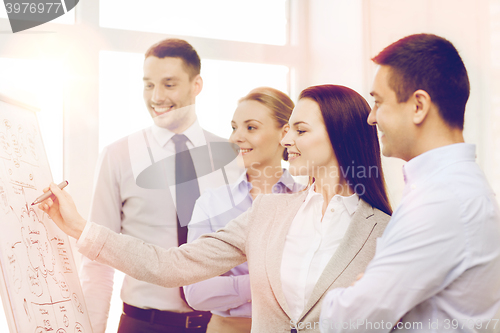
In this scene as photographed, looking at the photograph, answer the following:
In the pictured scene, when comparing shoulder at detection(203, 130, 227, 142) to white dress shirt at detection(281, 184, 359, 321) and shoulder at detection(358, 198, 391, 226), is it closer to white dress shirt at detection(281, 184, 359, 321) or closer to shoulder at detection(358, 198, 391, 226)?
white dress shirt at detection(281, 184, 359, 321)

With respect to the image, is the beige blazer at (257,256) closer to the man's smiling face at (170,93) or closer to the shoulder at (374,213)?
the shoulder at (374,213)

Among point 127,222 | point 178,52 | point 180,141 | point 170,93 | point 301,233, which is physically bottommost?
point 127,222

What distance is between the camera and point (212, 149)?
244cm

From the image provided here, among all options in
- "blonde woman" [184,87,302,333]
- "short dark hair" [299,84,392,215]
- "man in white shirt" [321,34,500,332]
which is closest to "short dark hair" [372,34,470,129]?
"man in white shirt" [321,34,500,332]

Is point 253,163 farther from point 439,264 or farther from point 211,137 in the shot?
point 439,264

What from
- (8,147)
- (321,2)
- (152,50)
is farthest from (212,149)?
(321,2)

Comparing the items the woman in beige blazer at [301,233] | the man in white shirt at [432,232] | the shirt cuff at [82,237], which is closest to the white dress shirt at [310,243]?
the woman in beige blazer at [301,233]

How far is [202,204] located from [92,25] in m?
1.44

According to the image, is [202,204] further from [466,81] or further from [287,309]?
[466,81]

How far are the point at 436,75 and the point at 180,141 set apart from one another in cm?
155

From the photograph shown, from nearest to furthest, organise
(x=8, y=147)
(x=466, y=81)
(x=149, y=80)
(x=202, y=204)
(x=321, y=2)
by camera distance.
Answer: (x=466, y=81)
(x=8, y=147)
(x=202, y=204)
(x=149, y=80)
(x=321, y=2)

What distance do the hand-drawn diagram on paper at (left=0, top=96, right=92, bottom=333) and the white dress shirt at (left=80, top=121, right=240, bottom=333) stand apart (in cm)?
58

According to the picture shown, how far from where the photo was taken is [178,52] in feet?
8.05

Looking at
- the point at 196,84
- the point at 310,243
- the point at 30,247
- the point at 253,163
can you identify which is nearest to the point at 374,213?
the point at 310,243
